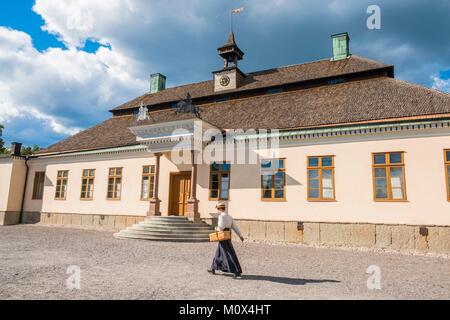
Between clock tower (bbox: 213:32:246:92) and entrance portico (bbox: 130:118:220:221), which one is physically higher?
clock tower (bbox: 213:32:246:92)

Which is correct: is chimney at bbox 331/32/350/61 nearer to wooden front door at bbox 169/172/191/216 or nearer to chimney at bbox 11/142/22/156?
wooden front door at bbox 169/172/191/216

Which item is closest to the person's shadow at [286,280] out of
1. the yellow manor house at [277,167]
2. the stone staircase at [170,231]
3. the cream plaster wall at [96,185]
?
the yellow manor house at [277,167]

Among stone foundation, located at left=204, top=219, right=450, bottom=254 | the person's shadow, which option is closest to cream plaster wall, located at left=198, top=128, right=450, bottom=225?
stone foundation, located at left=204, top=219, right=450, bottom=254

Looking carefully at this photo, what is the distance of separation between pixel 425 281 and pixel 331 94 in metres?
11.1

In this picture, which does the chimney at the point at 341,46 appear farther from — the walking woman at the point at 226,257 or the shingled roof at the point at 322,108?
the walking woman at the point at 226,257

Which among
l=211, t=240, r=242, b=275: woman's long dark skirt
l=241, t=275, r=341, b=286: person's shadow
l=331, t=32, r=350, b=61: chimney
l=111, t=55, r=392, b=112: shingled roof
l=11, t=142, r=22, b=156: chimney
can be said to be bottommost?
l=241, t=275, r=341, b=286: person's shadow

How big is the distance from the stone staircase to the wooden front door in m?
1.80

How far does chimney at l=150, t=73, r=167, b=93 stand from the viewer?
26141 mm

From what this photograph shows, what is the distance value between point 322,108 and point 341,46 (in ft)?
21.1

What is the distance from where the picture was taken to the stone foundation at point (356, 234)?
11.4 m

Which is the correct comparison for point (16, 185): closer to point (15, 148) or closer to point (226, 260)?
point (15, 148)

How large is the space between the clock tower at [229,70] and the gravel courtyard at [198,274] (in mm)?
Answer: 12538
